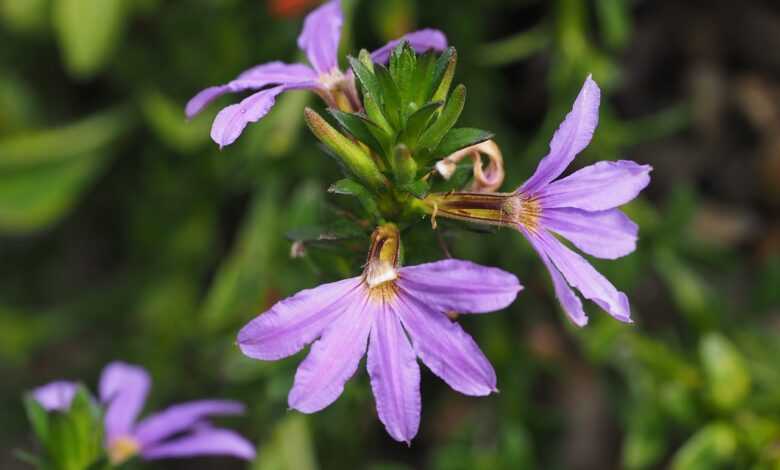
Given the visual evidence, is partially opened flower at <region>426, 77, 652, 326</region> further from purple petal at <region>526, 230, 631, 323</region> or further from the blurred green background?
the blurred green background

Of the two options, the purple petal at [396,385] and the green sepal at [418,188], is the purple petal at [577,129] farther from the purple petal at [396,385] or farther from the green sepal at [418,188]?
the purple petal at [396,385]

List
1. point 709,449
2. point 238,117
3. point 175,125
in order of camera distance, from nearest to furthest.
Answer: point 238,117 < point 709,449 < point 175,125

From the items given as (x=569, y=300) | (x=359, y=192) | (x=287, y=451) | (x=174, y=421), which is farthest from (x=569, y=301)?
(x=287, y=451)

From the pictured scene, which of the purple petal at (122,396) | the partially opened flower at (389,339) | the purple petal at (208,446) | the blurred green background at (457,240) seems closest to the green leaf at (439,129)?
the partially opened flower at (389,339)

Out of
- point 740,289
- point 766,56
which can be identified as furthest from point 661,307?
point 766,56

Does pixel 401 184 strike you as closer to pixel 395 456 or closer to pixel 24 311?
pixel 395 456

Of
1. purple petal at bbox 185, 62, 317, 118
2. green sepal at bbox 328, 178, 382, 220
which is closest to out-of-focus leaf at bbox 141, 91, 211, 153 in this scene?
purple petal at bbox 185, 62, 317, 118

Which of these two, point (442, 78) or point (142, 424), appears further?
point (142, 424)

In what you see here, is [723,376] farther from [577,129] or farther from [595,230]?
[577,129]
